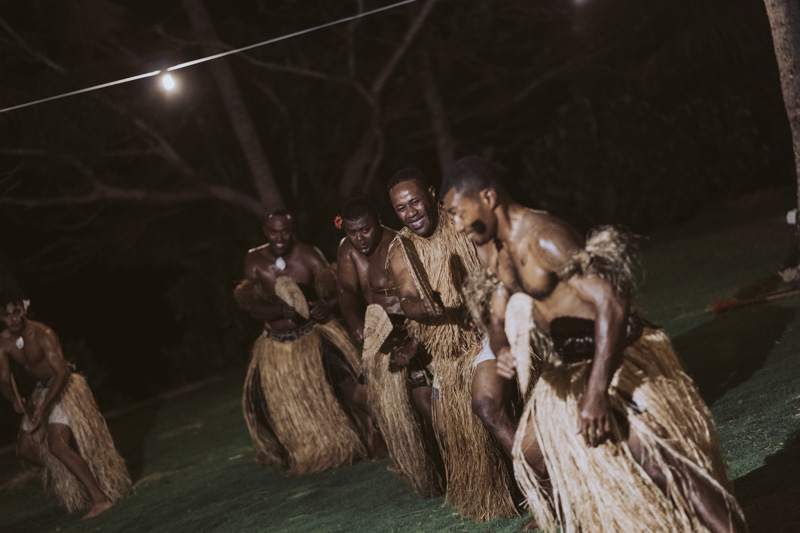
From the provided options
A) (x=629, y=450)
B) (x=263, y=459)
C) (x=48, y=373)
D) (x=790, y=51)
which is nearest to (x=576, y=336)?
(x=629, y=450)

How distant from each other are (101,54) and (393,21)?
Result: 14.0 feet

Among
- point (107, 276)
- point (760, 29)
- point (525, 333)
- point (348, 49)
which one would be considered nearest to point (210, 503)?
point (525, 333)

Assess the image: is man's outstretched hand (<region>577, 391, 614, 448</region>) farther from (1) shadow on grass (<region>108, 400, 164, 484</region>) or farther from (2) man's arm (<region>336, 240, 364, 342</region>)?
(1) shadow on grass (<region>108, 400, 164, 484</region>)

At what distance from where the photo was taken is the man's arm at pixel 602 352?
2498mm

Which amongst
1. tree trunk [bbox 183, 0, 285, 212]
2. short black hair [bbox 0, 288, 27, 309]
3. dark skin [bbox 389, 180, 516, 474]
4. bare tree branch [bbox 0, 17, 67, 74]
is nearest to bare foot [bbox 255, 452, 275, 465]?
short black hair [bbox 0, 288, 27, 309]

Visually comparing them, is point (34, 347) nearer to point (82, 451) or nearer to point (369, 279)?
point (82, 451)

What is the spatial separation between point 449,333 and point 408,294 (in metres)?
0.25

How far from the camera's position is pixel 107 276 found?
43.2 feet

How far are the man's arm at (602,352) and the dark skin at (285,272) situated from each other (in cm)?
346

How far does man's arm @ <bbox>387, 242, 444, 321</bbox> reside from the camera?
3.82m

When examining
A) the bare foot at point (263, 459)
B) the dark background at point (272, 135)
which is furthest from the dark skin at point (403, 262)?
the dark background at point (272, 135)

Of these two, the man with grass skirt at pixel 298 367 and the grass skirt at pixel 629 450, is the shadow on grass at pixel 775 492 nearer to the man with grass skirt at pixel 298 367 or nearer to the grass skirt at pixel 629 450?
the grass skirt at pixel 629 450

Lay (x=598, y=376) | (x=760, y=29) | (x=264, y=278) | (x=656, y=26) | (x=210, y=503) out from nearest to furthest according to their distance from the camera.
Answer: (x=598, y=376)
(x=210, y=503)
(x=264, y=278)
(x=760, y=29)
(x=656, y=26)

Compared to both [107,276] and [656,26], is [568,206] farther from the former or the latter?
[107,276]
